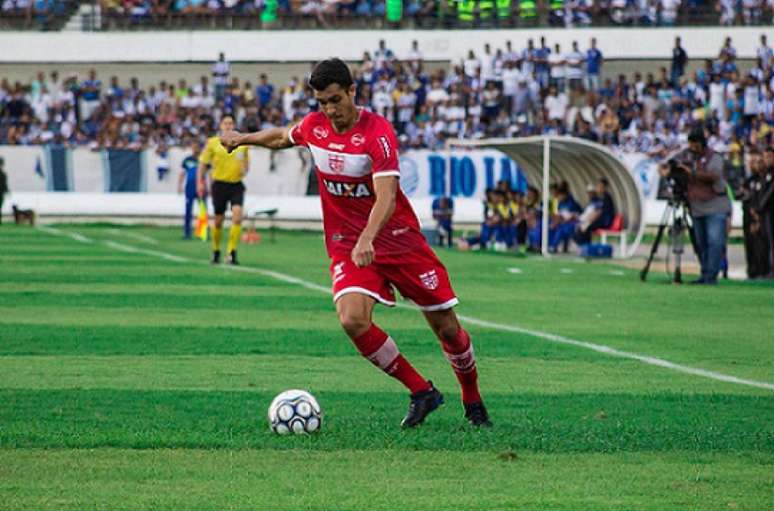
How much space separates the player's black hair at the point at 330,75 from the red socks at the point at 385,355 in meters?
1.34

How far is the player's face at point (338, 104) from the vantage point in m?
9.29

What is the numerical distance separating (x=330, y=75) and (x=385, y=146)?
1.59 feet

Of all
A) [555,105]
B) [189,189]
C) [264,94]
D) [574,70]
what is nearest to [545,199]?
[189,189]

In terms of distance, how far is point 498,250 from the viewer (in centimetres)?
3406

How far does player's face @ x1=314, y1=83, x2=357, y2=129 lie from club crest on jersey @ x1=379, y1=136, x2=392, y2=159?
0.21 metres

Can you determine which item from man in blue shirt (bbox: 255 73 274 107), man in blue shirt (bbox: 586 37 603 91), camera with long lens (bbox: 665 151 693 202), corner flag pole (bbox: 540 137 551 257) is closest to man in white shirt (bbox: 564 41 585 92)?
man in blue shirt (bbox: 586 37 603 91)

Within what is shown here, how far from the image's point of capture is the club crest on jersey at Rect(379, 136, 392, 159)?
9.35 meters

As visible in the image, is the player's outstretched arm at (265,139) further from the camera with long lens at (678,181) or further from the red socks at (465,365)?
the camera with long lens at (678,181)

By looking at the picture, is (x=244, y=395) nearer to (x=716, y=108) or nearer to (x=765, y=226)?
(x=765, y=226)

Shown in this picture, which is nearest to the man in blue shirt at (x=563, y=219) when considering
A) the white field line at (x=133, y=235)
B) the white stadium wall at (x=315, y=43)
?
the white field line at (x=133, y=235)

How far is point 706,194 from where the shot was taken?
2345cm

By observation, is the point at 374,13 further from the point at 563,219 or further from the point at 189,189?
the point at 563,219

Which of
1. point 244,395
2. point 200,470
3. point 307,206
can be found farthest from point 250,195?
point 200,470

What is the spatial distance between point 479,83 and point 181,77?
13738 mm
